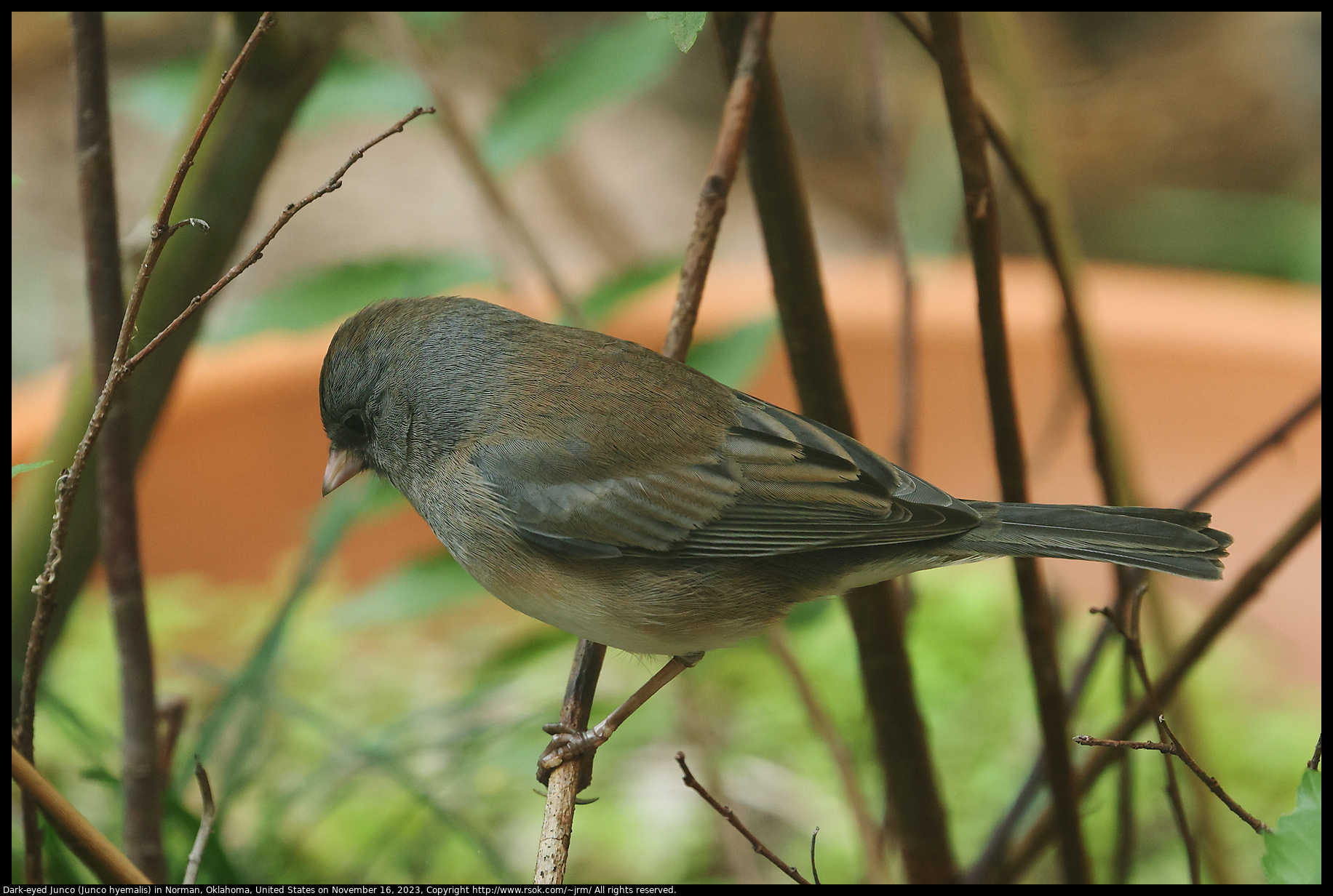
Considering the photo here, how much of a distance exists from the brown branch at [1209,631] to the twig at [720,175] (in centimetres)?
91

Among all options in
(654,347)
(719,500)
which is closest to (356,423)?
(719,500)

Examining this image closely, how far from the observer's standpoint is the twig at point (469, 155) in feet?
→ 6.72

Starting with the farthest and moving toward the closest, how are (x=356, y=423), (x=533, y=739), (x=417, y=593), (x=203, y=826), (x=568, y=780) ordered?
1. (x=533, y=739)
2. (x=417, y=593)
3. (x=356, y=423)
4. (x=568, y=780)
5. (x=203, y=826)

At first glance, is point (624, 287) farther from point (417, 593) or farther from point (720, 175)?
point (417, 593)

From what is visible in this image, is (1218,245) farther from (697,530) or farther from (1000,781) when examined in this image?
(697,530)

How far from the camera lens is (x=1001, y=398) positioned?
1.50 meters

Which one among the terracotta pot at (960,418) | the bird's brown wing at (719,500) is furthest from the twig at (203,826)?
the terracotta pot at (960,418)

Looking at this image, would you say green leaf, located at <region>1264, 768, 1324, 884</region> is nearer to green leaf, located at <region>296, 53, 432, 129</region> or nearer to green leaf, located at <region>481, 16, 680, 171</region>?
green leaf, located at <region>481, 16, 680, 171</region>

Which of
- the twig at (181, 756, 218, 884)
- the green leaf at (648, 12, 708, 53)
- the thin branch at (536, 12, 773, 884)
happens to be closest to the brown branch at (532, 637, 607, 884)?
the thin branch at (536, 12, 773, 884)

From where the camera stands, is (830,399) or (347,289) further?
(347,289)

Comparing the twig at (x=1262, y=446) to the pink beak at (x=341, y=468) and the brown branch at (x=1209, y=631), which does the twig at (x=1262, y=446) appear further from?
the pink beak at (x=341, y=468)

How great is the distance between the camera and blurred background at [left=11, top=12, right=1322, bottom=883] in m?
2.17

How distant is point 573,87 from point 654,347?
186 centimetres

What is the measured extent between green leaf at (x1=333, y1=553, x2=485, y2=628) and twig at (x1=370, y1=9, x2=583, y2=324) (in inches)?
22.2
